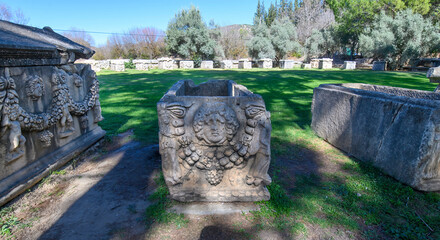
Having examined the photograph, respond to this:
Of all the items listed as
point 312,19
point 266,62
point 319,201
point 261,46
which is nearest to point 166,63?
point 266,62

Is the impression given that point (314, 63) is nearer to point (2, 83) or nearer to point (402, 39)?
point (402, 39)

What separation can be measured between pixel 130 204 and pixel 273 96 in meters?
6.04

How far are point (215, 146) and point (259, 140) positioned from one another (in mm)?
455

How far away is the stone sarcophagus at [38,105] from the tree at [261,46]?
60.8 feet

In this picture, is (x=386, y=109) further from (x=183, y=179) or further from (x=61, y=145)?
(x=61, y=145)

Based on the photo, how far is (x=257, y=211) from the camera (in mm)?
2342

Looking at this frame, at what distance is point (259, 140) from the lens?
2.43 metres

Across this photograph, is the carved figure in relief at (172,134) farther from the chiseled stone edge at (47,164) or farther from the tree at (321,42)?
the tree at (321,42)

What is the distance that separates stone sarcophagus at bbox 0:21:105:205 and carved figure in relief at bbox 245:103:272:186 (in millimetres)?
2431

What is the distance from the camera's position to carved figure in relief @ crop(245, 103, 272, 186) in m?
2.36

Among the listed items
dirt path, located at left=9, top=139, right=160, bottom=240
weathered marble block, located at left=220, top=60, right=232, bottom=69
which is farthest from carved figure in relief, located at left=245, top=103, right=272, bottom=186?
weathered marble block, located at left=220, top=60, right=232, bottom=69

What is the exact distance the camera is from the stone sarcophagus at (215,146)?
2342mm

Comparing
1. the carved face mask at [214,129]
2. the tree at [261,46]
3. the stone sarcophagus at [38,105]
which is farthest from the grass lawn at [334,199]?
the tree at [261,46]

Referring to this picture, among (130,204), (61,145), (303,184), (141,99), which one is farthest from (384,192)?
(141,99)
